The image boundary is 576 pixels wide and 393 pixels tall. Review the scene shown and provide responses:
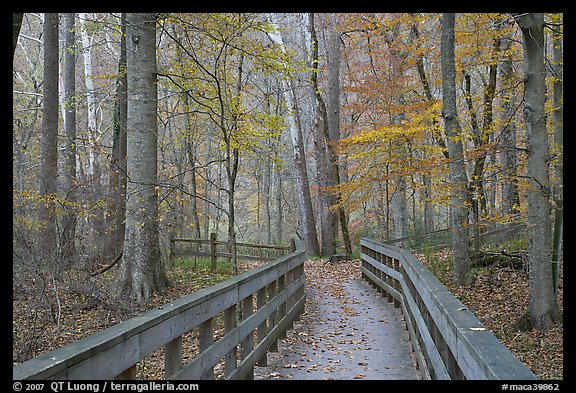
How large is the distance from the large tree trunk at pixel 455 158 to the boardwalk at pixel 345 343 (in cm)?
231

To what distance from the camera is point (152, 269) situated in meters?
10.9

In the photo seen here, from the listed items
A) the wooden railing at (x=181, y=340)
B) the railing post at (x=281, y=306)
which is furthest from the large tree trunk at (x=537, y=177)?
the wooden railing at (x=181, y=340)

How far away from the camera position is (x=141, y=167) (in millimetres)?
10836

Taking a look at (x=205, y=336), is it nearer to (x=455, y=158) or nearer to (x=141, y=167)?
(x=141, y=167)

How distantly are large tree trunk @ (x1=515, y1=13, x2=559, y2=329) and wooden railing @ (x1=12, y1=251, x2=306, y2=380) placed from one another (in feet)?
16.5

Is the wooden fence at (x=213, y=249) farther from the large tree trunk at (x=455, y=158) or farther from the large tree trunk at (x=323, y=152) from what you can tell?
the large tree trunk at (x=455, y=158)

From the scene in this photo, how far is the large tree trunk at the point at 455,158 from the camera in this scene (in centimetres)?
1273

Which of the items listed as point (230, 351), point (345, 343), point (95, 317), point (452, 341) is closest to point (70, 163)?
point (95, 317)

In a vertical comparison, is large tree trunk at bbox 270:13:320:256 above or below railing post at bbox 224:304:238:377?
above

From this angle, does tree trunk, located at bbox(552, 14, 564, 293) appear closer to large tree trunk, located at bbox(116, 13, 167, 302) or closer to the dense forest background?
the dense forest background

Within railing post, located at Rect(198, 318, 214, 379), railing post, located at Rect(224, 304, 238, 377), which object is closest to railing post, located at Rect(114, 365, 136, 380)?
railing post, located at Rect(198, 318, 214, 379)

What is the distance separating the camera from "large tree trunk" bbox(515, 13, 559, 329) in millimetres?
9523
